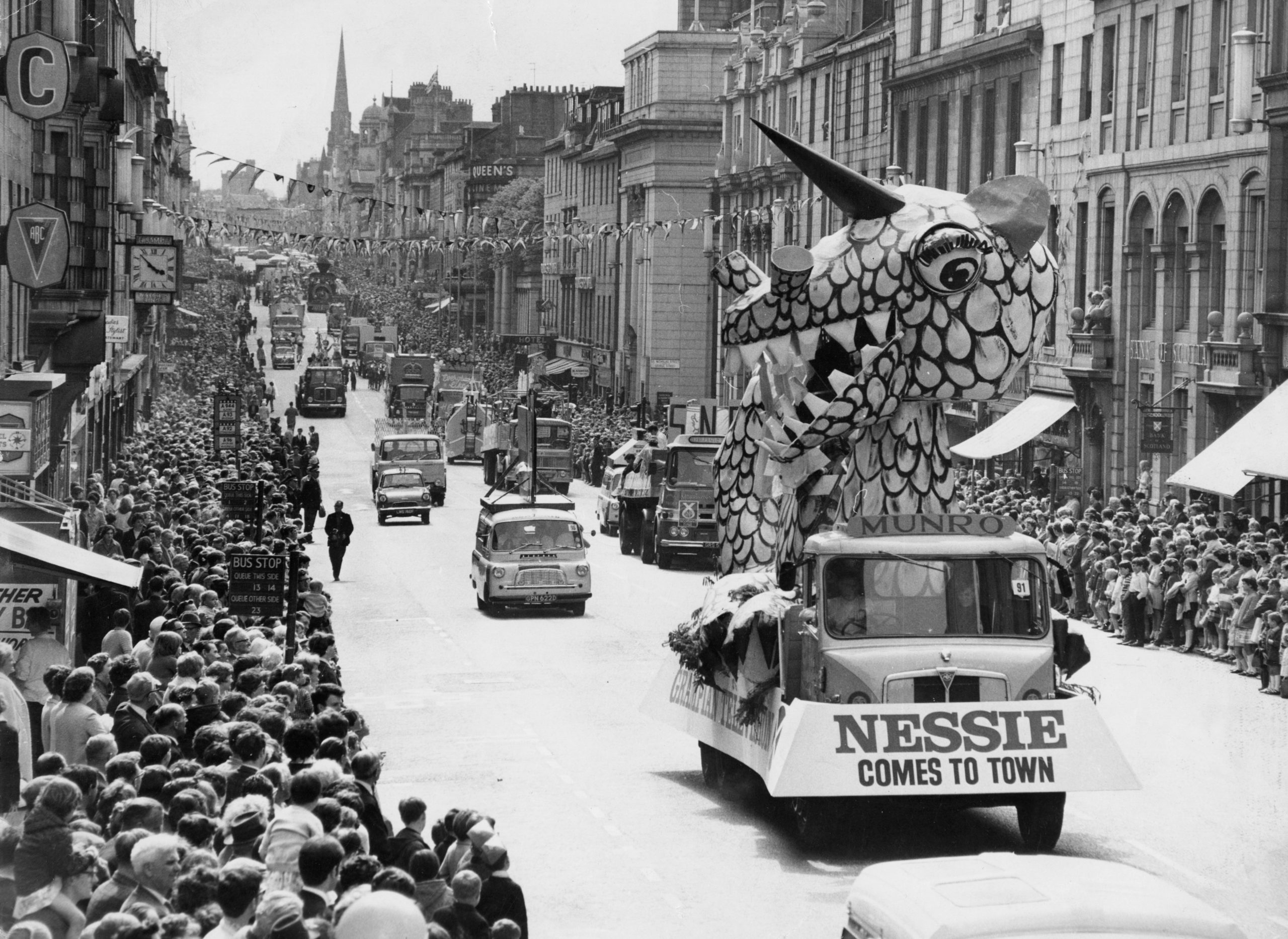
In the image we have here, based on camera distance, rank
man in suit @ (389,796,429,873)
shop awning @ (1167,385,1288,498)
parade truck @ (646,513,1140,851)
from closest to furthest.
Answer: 1. man in suit @ (389,796,429,873)
2. parade truck @ (646,513,1140,851)
3. shop awning @ (1167,385,1288,498)

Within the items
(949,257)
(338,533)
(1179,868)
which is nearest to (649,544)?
(338,533)

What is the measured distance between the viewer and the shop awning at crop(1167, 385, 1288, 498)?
28.0m

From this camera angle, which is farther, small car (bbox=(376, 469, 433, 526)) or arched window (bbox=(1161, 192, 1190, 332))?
small car (bbox=(376, 469, 433, 526))

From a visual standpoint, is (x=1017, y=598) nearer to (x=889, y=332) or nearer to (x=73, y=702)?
(x=889, y=332)

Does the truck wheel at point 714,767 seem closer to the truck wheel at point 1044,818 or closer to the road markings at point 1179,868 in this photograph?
the truck wheel at point 1044,818

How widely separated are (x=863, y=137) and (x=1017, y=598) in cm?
5321

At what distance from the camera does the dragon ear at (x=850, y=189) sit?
1894 centimetres

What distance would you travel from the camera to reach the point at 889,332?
19.0 metres

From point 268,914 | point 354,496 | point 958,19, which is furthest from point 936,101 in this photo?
point 268,914

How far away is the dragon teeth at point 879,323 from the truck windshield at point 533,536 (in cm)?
1645

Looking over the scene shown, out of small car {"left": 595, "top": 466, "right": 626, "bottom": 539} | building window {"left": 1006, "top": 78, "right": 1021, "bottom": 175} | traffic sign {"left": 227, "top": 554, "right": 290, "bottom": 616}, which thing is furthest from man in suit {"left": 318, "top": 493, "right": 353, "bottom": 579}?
building window {"left": 1006, "top": 78, "right": 1021, "bottom": 175}

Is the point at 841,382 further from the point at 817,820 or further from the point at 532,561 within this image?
the point at 532,561

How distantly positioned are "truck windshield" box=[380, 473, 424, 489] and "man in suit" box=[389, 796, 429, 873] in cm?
4131

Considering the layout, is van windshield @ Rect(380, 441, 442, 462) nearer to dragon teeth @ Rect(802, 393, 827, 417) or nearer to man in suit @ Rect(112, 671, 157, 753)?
dragon teeth @ Rect(802, 393, 827, 417)
